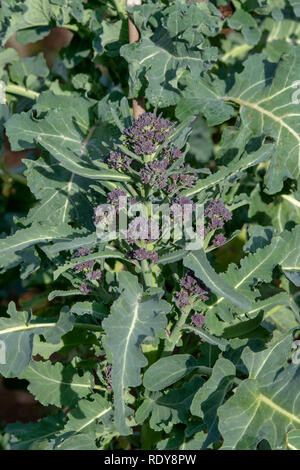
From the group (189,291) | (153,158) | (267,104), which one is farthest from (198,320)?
(267,104)

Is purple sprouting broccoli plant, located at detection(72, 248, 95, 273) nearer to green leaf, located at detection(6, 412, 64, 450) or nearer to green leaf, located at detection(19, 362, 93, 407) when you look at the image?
green leaf, located at detection(19, 362, 93, 407)

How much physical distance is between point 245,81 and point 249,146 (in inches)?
8.1

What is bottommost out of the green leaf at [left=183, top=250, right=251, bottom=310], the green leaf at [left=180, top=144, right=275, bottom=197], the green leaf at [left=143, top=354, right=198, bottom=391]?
the green leaf at [left=143, top=354, right=198, bottom=391]

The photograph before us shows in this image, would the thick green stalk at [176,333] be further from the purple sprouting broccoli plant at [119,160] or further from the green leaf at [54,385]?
the purple sprouting broccoli plant at [119,160]

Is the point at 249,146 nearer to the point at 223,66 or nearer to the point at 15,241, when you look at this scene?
the point at 223,66

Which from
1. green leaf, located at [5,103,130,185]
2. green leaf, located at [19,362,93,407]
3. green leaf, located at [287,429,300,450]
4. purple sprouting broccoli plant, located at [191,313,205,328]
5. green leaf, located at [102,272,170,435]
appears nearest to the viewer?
green leaf, located at [102,272,170,435]

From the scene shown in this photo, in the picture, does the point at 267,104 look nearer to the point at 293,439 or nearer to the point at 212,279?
the point at 212,279

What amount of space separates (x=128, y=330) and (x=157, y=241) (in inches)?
10.3

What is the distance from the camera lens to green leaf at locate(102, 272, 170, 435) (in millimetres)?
1323

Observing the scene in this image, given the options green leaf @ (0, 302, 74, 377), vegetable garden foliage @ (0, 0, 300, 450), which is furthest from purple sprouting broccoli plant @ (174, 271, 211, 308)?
green leaf @ (0, 302, 74, 377)

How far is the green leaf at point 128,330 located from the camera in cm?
132

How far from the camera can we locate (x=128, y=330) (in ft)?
4.52

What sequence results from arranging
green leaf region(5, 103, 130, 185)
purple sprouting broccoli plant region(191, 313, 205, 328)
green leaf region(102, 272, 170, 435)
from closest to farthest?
green leaf region(102, 272, 170, 435) → purple sprouting broccoli plant region(191, 313, 205, 328) → green leaf region(5, 103, 130, 185)

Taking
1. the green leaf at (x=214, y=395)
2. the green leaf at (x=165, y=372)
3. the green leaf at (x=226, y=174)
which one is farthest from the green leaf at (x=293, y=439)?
the green leaf at (x=226, y=174)
